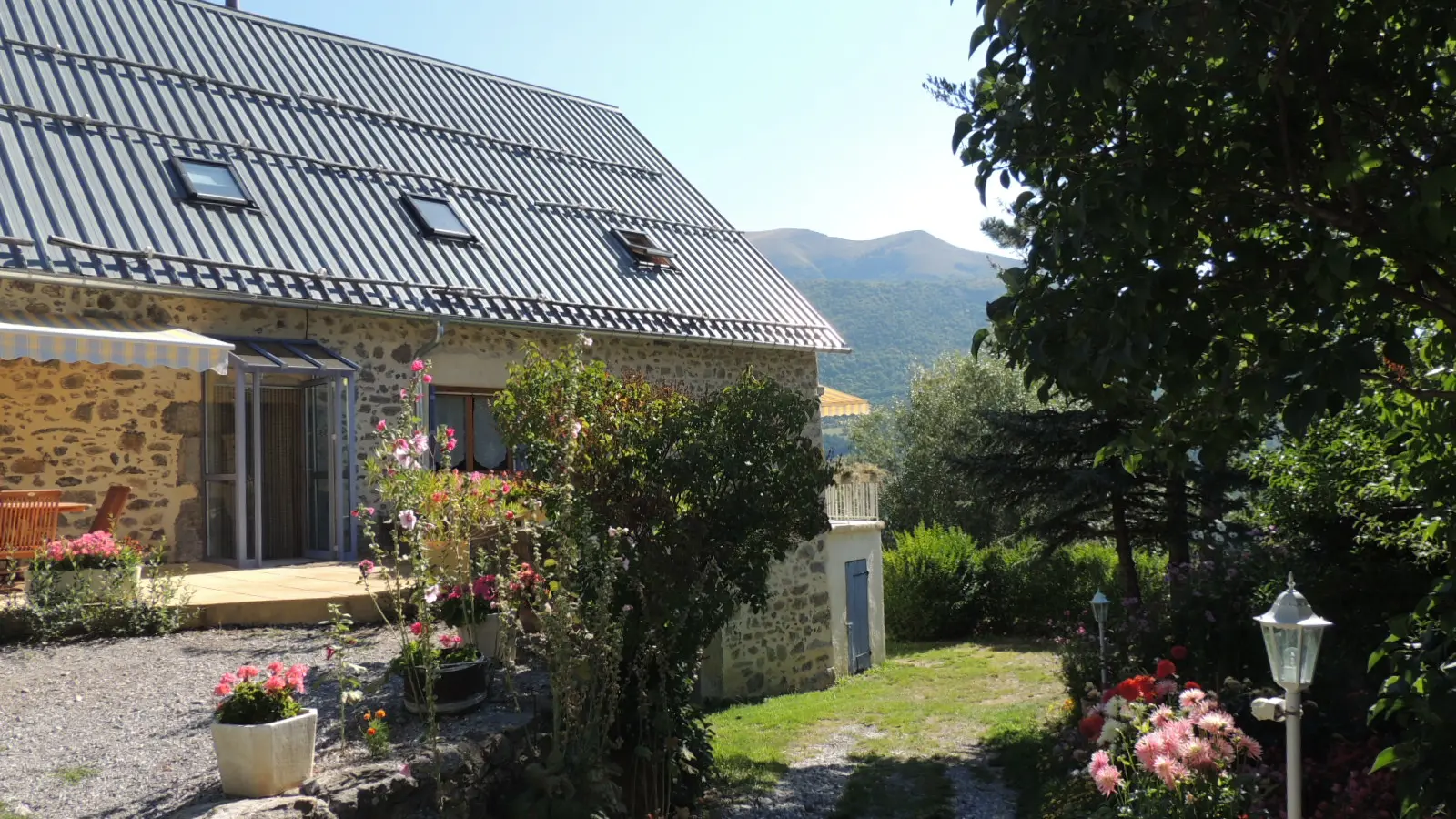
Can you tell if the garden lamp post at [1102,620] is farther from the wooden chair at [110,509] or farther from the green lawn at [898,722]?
the wooden chair at [110,509]

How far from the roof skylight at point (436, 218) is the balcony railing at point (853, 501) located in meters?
5.58

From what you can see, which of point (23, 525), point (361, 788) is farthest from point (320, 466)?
point (361, 788)

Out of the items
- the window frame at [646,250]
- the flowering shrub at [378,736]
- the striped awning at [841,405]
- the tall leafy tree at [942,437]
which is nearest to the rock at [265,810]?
the flowering shrub at [378,736]

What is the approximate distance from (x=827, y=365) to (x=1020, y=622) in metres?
66.3

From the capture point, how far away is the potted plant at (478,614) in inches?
270

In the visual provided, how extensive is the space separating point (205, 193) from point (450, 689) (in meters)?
7.02

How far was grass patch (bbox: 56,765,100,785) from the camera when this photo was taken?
4852 millimetres

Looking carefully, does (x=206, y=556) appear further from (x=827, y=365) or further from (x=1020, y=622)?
(x=827, y=365)

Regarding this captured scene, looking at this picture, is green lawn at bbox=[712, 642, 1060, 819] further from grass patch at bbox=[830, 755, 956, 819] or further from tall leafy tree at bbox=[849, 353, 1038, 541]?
tall leafy tree at bbox=[849, 353, 1038, 541]

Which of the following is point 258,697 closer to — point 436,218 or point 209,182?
point 209,182

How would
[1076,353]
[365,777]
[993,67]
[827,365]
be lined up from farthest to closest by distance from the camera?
[827,365], [365,777], [993,67], [1076,353]

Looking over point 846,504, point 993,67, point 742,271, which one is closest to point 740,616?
point 846,504

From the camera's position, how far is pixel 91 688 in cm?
616

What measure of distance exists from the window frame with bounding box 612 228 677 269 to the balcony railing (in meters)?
3.57
